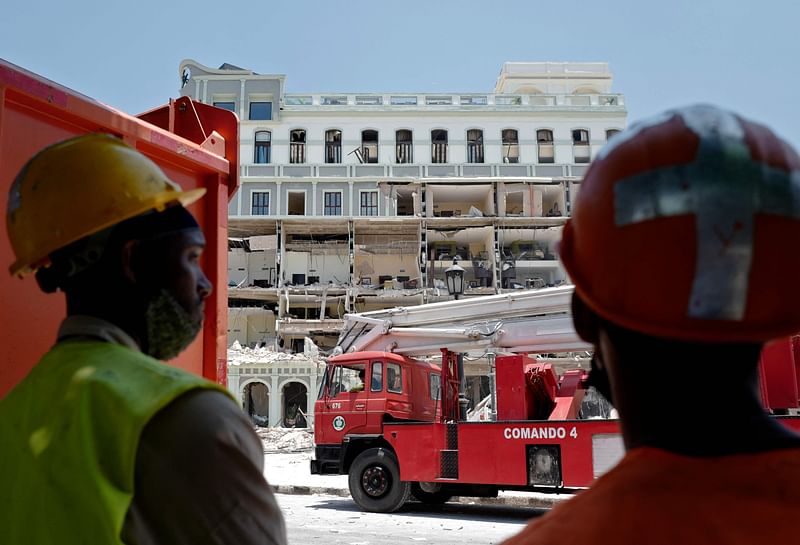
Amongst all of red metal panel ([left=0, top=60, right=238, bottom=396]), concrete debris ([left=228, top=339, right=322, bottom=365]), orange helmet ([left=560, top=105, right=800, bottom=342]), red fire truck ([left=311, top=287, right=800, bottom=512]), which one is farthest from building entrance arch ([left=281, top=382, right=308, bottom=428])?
orange helmet ([left=560, top=105, right=800, bottom=342])

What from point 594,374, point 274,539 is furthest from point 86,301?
point 594,374

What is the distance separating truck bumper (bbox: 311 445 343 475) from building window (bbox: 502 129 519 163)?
107 feet

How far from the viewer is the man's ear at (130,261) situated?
5.41 ft

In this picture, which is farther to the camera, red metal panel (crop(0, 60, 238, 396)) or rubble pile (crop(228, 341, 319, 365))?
rubble pile (crop(228, 341, 319, 365))

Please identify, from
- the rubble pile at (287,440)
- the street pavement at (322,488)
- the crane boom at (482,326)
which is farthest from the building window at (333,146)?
the crane boom at (482,326)

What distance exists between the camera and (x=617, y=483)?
100 cm

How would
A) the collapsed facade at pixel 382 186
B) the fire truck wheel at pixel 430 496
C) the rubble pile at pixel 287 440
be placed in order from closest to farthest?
the fire truck wheel at pixel 430 496, the rubble pile at pixel 287 440, the collapsed facade at pixel 382 186

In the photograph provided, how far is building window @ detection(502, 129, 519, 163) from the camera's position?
4441cm

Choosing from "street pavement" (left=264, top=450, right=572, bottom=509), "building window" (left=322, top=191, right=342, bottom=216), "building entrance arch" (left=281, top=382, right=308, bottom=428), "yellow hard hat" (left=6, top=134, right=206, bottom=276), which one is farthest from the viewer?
"building window" (left=322, top=191, right=342, bottom=216)

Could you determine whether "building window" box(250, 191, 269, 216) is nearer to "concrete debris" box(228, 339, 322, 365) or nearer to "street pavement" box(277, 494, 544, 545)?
"concrete debris" box(228, 339, 322, 365)

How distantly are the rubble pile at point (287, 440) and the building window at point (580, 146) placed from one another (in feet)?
78.9

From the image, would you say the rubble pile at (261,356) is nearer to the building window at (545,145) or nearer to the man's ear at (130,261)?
the building window at (545,145)

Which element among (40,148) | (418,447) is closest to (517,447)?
(418,447)

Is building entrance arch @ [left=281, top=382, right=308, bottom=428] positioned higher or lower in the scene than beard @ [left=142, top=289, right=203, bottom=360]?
lower
